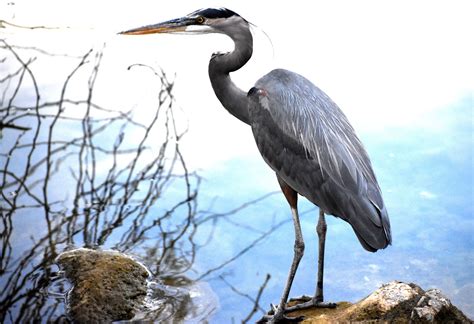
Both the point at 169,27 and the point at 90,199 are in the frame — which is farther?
the point at 90,199

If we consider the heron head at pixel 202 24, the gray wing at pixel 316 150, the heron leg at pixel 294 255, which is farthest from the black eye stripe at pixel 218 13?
the heron leg at pixel 294 255

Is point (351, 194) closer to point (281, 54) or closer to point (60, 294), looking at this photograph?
point (60, 294)

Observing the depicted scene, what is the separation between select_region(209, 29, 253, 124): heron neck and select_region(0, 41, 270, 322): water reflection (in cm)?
65

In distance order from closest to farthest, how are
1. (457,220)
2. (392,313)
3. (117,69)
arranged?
(392,313), (457,220), (117,69)

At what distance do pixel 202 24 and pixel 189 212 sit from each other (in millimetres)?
929

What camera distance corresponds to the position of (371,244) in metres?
2.24

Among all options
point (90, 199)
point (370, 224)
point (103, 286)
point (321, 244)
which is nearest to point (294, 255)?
point (321, 244)

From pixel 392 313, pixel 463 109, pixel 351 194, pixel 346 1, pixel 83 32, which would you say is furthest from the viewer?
pixel 346 1

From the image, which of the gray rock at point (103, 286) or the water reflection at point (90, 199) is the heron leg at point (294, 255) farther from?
the gray rock at point (103, 286)

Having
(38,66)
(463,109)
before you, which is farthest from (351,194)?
(38,66)

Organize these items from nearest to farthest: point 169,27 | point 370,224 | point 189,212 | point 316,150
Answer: point 370,224
point 316,150
point 169,27
point 189,212

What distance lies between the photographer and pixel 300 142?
7.95 ft

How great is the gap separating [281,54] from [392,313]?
255 centimetres

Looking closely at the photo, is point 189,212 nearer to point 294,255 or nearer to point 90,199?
point 90,199
